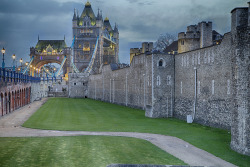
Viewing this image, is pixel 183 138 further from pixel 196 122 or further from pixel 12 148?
pixel 12 148

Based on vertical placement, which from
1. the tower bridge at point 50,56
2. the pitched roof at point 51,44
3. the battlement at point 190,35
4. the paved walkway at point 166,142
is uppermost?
the pitched roof at point 51,44

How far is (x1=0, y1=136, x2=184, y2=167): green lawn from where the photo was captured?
45.9 ft

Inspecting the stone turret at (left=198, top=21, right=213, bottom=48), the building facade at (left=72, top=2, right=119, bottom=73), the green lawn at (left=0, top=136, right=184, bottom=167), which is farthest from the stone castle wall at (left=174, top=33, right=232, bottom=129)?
the building facade at (left=72, top=2, right=119, bottom=73)

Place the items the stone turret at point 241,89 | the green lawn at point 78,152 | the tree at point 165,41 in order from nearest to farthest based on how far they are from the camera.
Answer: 1. the green lawn at point 78,152
2. the stone turret at point 241,89
3. the tree at point 165,41

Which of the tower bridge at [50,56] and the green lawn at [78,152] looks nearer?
the green lawn at [78,152]

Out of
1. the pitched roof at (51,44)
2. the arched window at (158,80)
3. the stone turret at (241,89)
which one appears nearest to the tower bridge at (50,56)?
the pitched roof at (51,44)

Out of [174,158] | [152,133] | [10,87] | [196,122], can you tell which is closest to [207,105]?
[196,122]

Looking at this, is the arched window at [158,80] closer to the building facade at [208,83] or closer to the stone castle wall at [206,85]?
the building facade at [208,83]

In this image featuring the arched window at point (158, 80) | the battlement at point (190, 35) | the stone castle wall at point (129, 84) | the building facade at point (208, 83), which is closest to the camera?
the building facade at point (208, 83)

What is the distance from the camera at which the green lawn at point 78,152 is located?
13992 mm

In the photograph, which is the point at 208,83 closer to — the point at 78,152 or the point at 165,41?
the point at 78,152

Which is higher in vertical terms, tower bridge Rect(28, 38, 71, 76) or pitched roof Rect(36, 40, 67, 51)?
pitched roof Rect(36, 40, 67, 51)

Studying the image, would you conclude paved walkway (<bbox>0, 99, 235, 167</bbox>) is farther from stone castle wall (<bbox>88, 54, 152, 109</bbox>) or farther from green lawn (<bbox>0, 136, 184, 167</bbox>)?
stone castle wall (<bbox>88, 54, 152, 109</bbox>)

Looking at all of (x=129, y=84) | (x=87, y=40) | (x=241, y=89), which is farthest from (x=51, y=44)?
A: (x=241, y=89)
